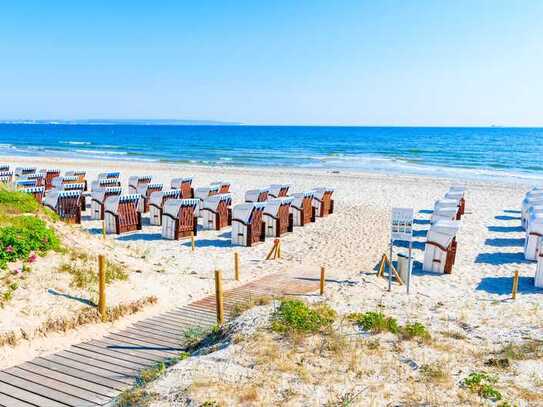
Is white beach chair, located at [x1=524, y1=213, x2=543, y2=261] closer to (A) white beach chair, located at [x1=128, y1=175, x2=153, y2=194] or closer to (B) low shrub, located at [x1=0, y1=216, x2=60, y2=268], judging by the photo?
(B) low shrub, located at [x1=0, y1=216, x2=60, y2=268]

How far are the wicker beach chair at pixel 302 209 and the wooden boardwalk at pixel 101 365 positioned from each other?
746cm

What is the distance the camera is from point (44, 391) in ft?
16.7

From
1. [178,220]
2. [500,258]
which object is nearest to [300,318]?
[178,220]

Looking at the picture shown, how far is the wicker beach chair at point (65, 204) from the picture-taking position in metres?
13.7

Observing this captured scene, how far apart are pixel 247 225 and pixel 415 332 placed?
685cm

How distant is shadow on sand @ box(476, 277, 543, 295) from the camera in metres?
9.41

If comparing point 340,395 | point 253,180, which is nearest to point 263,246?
point 340,395

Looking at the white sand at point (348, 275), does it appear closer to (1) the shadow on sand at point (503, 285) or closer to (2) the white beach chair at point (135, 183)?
(1) the shadow on sand at point (503, 285)

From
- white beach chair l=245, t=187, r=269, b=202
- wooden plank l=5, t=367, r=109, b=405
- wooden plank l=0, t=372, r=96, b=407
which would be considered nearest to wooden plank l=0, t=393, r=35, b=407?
wooden plank l=0, t=372, r=96, b=407

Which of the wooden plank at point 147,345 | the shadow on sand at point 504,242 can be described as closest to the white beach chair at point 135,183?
the shadow on sand at point 504,242

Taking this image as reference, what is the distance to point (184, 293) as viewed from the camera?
850 cm

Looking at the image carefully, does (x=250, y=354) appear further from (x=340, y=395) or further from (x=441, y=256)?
(x=441, y=256)

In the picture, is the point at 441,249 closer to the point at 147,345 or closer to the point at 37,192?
the point at 147,345

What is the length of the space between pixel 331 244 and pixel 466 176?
24.2m
